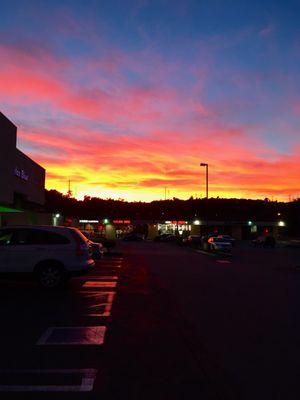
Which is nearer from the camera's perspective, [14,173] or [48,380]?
[48,380]

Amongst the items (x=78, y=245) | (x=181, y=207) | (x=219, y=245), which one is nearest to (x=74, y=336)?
(x=78, y=245)

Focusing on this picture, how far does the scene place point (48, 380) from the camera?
22.1 feet

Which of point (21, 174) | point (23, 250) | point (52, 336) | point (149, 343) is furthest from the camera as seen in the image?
point (21, 174)

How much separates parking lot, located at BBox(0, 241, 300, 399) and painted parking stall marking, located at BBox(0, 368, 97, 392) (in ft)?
0.04

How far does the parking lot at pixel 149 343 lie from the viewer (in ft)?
21.5

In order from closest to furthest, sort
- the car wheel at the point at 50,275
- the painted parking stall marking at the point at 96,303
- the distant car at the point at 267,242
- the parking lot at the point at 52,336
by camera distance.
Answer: the parking lot at the point at 52,336
the painted parking stall marking at the point at 96,303
the car wheel at the point at 50,275
the distant car at the point at 267,242

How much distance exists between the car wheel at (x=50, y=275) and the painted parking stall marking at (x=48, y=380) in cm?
888

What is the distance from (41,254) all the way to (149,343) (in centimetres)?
766

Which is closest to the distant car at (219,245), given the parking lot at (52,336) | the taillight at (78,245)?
the taillight at (78,245)

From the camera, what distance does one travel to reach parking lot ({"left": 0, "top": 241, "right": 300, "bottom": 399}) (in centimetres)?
655

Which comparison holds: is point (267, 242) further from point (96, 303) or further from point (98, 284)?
point (96, 303)

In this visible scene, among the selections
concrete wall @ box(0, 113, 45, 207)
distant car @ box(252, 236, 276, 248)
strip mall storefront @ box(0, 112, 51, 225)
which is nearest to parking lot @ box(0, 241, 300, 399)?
concrete wall @ box(0, 113, 45, 207)

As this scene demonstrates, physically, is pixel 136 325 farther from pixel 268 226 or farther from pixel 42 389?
pixel 268 226

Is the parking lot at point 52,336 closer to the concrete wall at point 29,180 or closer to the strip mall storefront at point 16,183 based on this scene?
the strip mall storefront at point 16,183
